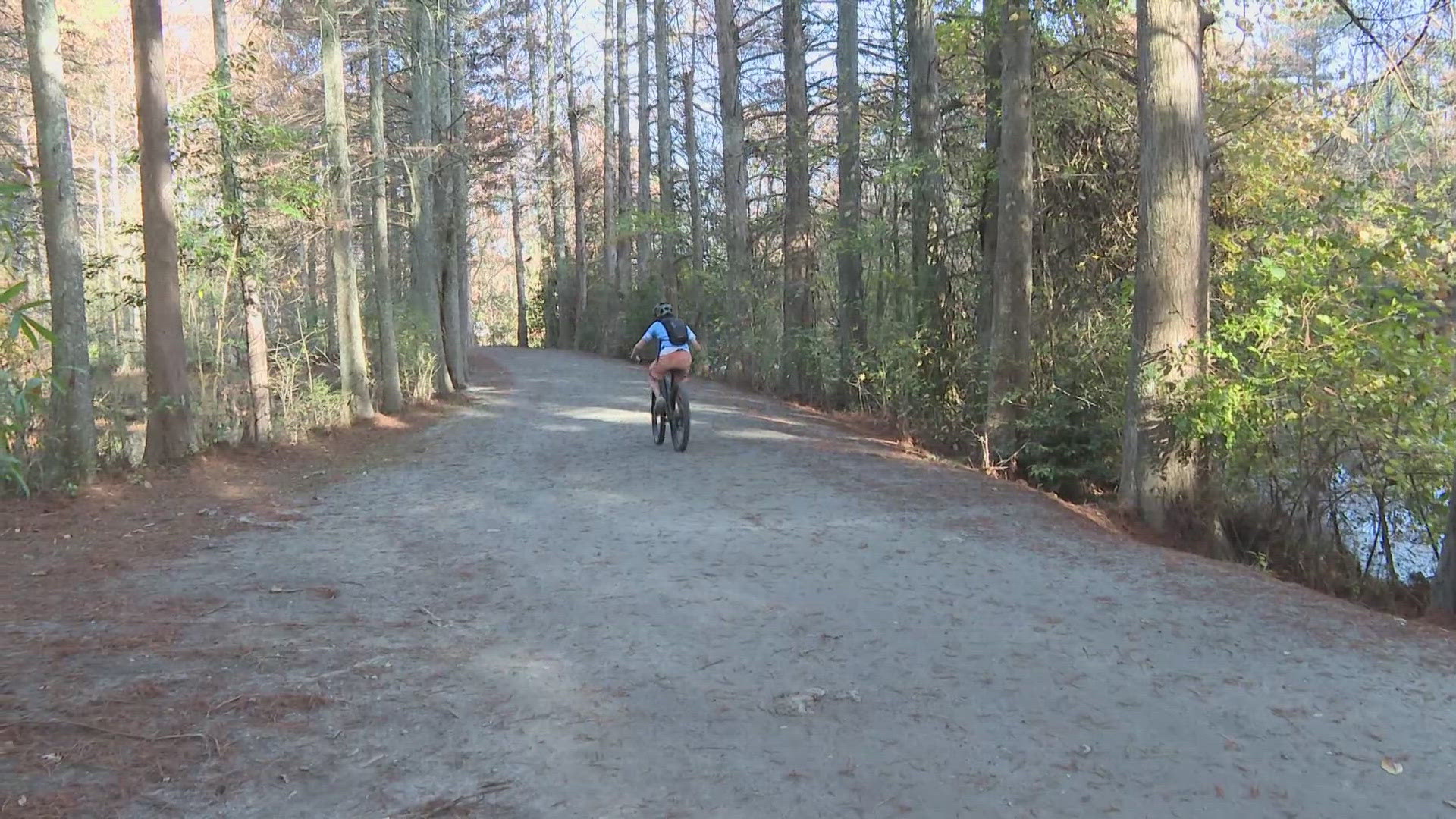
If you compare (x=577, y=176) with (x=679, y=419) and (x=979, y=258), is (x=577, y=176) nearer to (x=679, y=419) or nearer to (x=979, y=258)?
(x=979, y=258)

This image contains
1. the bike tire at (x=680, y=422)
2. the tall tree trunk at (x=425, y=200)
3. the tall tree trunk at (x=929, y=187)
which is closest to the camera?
the bike tire at (x=680, y=422)

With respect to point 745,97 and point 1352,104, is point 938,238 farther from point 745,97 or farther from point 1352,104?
point 745,97

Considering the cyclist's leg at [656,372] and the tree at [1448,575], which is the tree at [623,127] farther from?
the tree at [1448,575]

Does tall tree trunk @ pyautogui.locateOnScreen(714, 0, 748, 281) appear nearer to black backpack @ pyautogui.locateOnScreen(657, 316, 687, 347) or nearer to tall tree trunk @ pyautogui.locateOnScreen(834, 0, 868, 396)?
tall tree trunk @ pyautogui.locateOnScreen(834, 0, 868, 396)

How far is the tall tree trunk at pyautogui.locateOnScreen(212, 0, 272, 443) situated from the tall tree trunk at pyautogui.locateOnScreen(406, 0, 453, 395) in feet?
12.0

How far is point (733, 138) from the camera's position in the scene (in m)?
20.2

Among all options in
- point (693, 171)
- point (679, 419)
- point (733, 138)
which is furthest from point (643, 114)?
point (679, 419)

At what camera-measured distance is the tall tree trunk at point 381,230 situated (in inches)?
604

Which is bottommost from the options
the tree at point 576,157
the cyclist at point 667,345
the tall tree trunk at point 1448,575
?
the tall tree trunk at point 1448,575

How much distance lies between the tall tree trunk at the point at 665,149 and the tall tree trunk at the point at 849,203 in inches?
356

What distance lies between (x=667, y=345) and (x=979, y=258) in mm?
4928

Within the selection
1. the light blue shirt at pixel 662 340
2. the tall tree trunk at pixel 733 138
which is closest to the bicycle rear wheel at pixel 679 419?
the light blue shirt at pixel 662 340

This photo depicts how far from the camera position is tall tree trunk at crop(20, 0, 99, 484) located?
8609mm

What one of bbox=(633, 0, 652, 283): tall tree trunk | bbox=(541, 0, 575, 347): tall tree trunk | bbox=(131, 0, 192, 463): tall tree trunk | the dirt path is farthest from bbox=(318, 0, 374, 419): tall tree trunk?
bbox=(541, 0, 575, 347): tall tree trunk
